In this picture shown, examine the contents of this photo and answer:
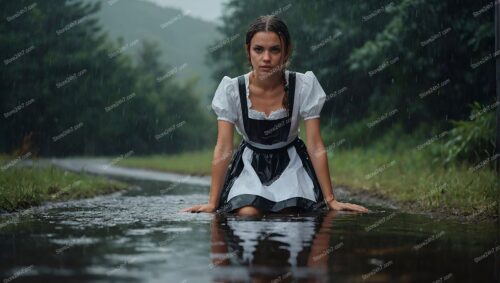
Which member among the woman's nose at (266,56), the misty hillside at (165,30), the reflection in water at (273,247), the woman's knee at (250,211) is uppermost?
the misty hillside at (165,30)

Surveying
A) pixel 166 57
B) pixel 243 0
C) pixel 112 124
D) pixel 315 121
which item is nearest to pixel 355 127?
pixel 315 121

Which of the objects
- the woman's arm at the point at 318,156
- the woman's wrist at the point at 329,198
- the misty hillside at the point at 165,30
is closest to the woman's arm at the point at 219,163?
the woman's arm at the point at 318,156

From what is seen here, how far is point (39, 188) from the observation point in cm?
817

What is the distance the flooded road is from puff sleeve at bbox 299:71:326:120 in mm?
894

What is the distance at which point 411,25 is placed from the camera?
12516mm

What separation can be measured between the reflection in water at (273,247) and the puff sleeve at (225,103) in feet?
3.05

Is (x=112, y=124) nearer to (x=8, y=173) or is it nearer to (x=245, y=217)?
(x=8, y=173)

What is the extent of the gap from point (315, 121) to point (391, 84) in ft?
38.8

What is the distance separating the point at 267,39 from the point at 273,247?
2.29 metres

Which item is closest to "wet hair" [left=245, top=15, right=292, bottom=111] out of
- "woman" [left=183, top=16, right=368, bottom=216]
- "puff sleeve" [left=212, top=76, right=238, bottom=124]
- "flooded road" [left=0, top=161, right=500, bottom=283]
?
"woman" [left=183, top=16, right=368, bottom=216]

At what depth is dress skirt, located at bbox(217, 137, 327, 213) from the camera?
17.6 feet

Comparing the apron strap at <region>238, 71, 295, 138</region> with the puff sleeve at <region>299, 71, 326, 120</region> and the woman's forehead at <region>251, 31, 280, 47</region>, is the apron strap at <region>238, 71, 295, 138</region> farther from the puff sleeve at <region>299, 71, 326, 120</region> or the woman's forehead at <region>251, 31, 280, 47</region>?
the woman's forehead at <region>251, 31, 280, 47</region>

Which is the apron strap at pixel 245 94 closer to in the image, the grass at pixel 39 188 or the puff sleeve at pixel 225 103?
the puff sleeve at pixel 225 103

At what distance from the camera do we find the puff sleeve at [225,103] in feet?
18.3
